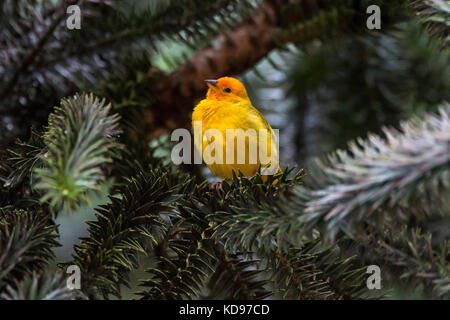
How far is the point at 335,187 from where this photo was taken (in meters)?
0.47

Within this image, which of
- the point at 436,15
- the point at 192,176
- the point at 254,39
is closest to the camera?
the point at 436,15

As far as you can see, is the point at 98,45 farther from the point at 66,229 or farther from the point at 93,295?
the point at 66,229

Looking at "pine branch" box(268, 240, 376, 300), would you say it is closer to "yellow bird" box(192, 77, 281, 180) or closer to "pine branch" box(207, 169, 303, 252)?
"pine branch" box(207, 169, 303, 252)

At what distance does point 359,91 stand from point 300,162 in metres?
0.31

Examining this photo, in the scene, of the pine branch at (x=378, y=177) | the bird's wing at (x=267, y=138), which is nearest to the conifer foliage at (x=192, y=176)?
the pine branch at (x=378, y=177)

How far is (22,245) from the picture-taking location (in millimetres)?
582

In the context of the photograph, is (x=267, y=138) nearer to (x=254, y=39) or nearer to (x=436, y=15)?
(x=254, y=39)

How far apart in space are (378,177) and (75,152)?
0.32m

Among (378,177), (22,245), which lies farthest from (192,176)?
(378,177)

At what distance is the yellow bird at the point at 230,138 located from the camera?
119cm

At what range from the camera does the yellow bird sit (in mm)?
1192

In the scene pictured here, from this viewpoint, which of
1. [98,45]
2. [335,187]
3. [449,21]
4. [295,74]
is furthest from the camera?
[295,74]

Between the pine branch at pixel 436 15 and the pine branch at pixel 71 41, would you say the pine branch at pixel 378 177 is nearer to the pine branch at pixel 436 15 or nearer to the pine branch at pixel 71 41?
the pine branch at pixel 436 15
